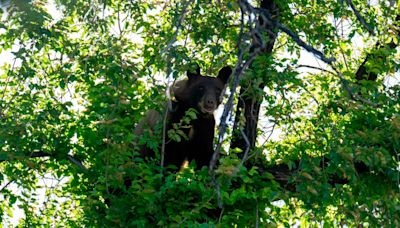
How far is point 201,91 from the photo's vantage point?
9680 millimetres

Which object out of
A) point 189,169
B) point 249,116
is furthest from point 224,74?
point 189,169

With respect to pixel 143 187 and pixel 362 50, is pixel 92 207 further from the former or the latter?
pixel 362 50

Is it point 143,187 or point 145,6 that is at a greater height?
point 145,6

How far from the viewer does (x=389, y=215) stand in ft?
26.3

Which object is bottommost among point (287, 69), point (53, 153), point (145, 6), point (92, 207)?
point (92, 207)

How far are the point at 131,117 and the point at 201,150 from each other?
155cm

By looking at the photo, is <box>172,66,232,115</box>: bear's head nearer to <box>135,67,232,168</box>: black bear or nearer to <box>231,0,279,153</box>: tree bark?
<box>135,67,232,168</box>: black bear

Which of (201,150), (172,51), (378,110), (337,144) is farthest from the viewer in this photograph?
(201,150)

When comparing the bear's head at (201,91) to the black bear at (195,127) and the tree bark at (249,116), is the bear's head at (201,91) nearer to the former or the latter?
the black bear at (195,127)

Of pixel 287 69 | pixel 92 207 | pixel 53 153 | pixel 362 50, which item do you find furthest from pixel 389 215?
pixel 362 50

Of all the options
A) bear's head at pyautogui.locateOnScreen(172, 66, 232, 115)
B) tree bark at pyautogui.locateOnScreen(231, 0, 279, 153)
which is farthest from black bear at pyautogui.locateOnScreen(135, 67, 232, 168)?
tree bark at pyautogui.locateOnScreen(231, 0, 279, 153)

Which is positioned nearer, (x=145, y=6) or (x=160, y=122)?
(x=160, y=122)

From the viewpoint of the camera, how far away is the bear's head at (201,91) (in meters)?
9.38

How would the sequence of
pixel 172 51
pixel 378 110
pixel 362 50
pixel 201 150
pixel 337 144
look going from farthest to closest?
pixel 362 50
pixel 201 150
pixel 378 110
pixel 337 144
pixel 172 51
